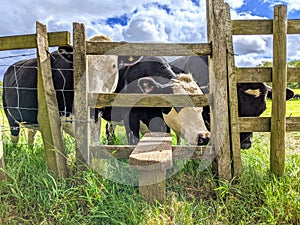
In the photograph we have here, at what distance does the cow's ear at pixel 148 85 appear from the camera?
197 inches

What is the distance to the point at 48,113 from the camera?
12.0 feet

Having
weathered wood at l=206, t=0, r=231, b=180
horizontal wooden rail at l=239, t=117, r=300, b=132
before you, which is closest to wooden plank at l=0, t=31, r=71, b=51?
weathered wood at l=206, t=0, r=231, b=180

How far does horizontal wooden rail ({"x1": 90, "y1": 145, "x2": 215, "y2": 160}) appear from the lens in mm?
3816

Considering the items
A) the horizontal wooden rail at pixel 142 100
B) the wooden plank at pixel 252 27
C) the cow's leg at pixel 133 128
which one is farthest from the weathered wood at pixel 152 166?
the cow's leg at pixel 133 128

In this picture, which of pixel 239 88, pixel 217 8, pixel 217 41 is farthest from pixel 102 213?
pixel 239 88

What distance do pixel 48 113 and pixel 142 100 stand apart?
984 millimetres

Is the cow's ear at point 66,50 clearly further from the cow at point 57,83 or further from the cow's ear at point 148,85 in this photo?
the cow's ear at point 148,85

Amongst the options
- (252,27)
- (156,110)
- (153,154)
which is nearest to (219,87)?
(252,27)

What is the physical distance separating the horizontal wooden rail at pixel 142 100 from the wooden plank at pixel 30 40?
2.04 ft

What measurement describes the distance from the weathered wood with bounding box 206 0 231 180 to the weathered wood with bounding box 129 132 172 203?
2.24 feet

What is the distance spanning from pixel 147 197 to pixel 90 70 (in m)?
2.58

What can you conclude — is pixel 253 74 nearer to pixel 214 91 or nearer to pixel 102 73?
pixel 214 91

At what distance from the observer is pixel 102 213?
3242mm

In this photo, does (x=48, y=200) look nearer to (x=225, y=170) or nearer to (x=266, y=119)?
(x=225, y=170)
